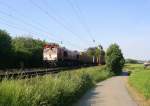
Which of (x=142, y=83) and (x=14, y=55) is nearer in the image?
(x=142, y=83)

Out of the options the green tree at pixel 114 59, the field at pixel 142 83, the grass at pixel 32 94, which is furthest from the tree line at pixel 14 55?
the grass at pixel 32 94

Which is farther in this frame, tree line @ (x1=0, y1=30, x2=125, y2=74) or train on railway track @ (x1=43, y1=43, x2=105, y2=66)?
train on railway track @ (x1=43, y1=43, x2=105, y2=66)

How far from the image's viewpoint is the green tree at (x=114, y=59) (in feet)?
236

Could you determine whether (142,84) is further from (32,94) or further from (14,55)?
(14,55)

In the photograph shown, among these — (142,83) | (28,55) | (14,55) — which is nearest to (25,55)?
(28,55)

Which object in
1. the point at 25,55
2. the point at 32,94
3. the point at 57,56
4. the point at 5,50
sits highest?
the point at 5,50

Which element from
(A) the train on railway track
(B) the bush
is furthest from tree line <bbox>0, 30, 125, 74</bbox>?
(B) the bush

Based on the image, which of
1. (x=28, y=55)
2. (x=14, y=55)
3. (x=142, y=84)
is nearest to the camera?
(x=142, y=84)

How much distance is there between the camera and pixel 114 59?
7306 cm

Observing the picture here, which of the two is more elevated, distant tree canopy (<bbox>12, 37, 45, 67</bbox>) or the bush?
distant tree canopy (<bbox>12, 37, 45, 67</bbox>)

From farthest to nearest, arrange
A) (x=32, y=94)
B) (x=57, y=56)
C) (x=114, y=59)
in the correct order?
1. (x=114, y=59)
2. (x=57, y=56)
3. (x=32, y=94)

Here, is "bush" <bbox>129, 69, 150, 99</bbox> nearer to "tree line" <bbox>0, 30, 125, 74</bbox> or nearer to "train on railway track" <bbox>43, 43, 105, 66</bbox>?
"train on railway track" <bbox>43, 43, 105, 66</bbox>

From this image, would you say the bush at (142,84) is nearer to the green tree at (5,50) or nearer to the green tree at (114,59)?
the green tree at (5,50)

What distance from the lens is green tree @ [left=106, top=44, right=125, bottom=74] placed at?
236 feet
